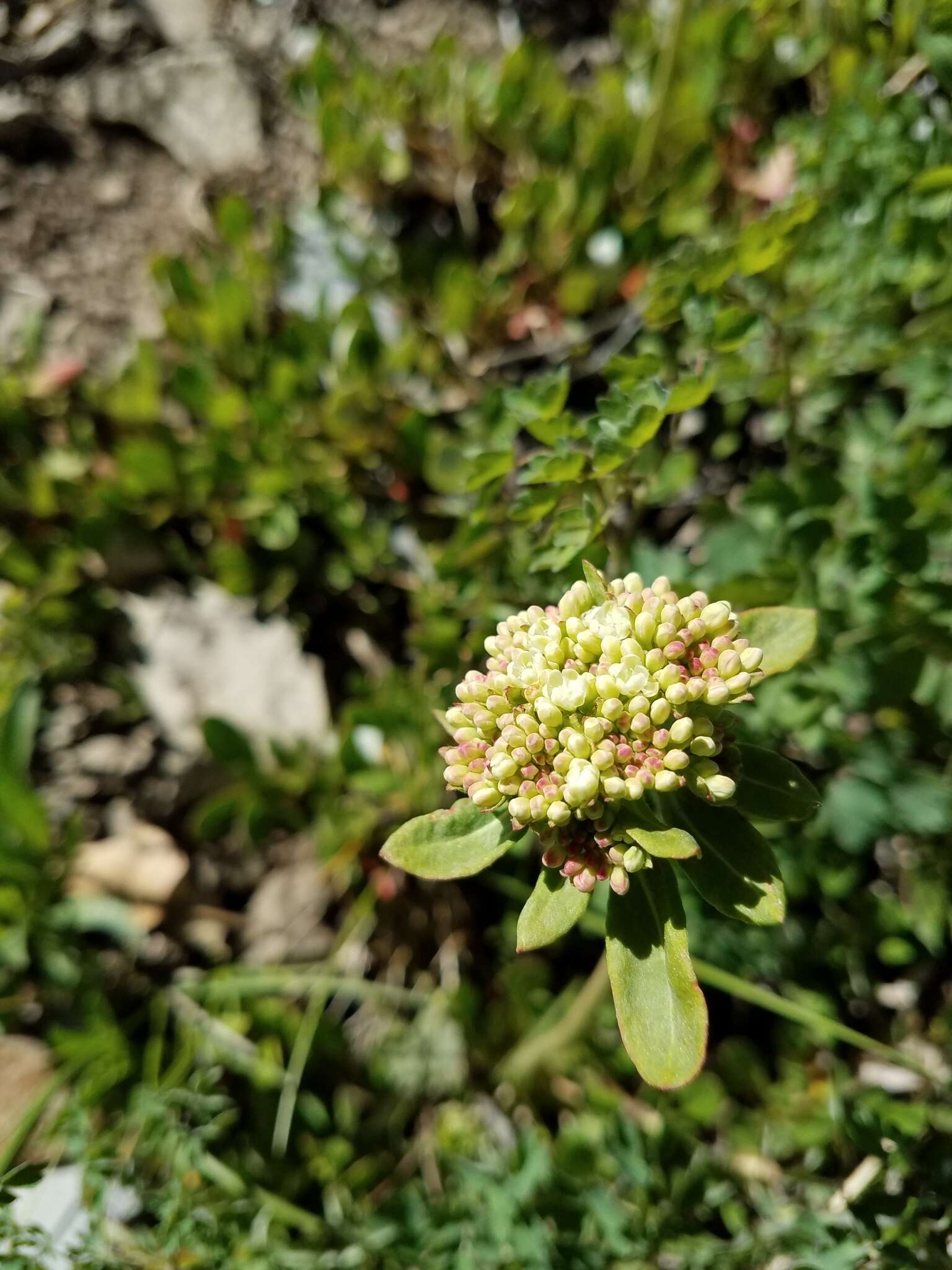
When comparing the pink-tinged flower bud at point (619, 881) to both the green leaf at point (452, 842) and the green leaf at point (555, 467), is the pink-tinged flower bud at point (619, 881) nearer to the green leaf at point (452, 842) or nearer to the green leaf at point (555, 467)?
the green leaf at point (452, 842)

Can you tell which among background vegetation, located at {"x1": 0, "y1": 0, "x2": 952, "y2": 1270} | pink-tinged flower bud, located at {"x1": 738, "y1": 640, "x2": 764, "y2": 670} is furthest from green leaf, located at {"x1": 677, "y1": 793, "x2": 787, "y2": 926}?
background vegetation, located at {"x1": 0, "y1": 0, "x2": 952, "y2": 1270}

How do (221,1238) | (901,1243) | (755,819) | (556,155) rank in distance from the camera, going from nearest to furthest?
(755,819), (901,1243), (221,1238), (556,155)

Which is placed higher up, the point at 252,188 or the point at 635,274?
the point at 252,188

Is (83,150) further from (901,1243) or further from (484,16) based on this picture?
(901,1243)

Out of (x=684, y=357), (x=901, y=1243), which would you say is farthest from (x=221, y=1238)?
(x=684, y=357)

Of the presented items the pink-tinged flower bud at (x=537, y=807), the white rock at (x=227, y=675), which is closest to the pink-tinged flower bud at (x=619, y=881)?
the pink-tinged flower bud at (x=537, y=807)

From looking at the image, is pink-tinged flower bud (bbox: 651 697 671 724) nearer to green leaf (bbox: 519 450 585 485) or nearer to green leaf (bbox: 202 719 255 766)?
green leaf (bbox: 519 450 585 485)

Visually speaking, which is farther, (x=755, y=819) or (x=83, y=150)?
(x=83, y=150)
